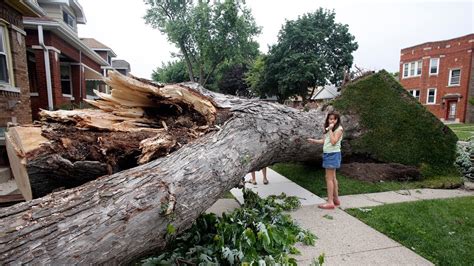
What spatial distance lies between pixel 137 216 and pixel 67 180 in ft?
4.40

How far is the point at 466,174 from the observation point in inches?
233

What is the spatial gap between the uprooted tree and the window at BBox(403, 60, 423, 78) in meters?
29.6

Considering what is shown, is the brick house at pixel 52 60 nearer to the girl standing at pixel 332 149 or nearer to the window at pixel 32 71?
the window at pixel 32 71

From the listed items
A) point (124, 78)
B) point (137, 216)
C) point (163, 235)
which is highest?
point (124, 78)

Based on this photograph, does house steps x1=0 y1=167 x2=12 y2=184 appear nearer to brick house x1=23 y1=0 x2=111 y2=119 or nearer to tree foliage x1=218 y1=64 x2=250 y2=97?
brick house x1=23 y1=0 x2=111 y2=119

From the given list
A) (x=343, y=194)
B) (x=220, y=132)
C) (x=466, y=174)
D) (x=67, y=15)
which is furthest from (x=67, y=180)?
(x=67, y=15)

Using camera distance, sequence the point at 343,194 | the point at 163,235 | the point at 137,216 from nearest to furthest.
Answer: the point at 137,216 < the point at 163,235 < the point at 343,194

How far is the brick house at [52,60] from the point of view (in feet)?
33.9

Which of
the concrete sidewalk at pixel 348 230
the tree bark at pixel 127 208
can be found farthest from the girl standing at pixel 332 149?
the tree bark at pixel 127 208

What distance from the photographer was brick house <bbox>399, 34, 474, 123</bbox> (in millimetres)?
24500

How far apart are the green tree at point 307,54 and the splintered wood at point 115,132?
24.2 meters

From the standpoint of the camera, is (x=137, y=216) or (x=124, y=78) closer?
(x=137, y=216)

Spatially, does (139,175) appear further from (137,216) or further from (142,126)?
(142,126)

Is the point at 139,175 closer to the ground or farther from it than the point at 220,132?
closer to the ground
